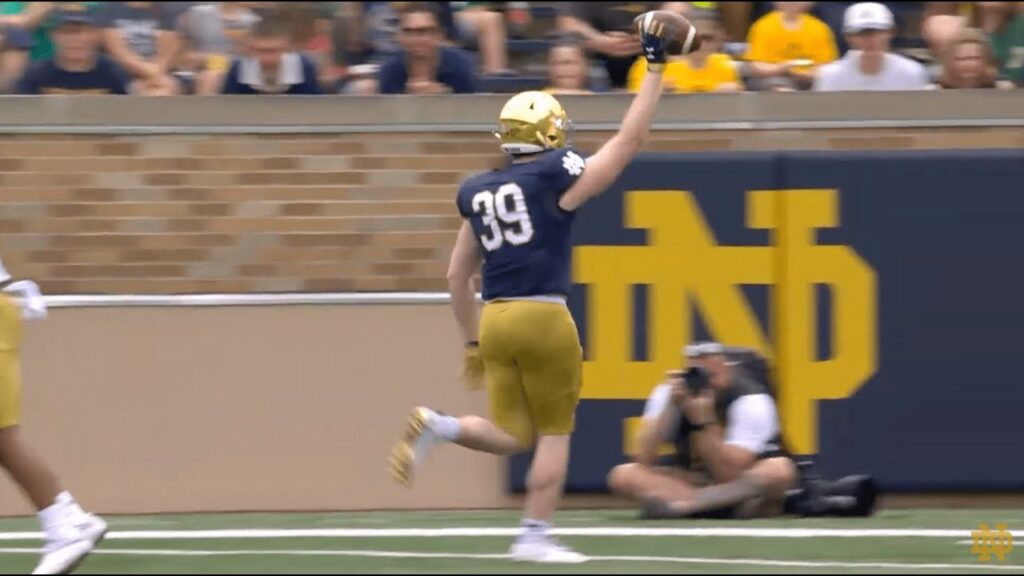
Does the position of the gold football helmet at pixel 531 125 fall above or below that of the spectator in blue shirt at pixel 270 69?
below

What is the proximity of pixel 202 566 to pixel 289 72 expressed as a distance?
3916 mm

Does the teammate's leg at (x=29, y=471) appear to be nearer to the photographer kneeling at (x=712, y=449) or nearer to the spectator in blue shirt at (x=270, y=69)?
the photographer kneeling at (x=712, y=449)

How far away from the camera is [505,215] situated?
7922mm

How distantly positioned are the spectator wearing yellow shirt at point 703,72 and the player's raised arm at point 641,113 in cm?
343

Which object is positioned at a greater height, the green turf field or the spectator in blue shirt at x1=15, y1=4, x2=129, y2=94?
the spectator in blue shirt at x1=15, y1=4, x2=129, y2=94

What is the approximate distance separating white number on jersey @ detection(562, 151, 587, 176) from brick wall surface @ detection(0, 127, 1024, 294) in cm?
311

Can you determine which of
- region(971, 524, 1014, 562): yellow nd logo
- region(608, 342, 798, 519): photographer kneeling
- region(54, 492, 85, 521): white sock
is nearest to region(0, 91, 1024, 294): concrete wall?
region(608, 342, 798, 519): photographer kneeling

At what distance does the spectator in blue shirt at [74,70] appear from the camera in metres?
11.1

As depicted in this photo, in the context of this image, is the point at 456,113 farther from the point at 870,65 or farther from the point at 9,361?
the point at 9,361

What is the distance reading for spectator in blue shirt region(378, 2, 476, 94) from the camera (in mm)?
11227

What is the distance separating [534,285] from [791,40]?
447 centimetres

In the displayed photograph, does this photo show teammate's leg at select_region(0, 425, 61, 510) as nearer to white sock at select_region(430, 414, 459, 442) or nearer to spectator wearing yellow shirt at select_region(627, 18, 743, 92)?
white sock at select_region(430, 414, 459, 442)

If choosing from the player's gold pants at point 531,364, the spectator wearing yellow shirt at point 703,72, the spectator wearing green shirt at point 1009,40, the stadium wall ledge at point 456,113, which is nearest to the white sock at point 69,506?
the player's gold pants at point 531,364

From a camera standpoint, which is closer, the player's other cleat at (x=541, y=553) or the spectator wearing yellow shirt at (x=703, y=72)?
the player's other cleat at (x=541, y=553)
